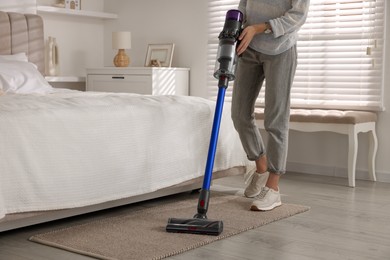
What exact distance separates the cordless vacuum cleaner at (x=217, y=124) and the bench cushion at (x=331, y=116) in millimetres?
1362

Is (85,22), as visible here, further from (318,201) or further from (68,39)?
(318,201)

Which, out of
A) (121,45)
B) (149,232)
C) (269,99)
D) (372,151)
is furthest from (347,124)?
(121,45)

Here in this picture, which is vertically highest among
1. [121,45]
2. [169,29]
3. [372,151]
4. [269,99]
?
[169,29]

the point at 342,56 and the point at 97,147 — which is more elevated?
the point at 342,56

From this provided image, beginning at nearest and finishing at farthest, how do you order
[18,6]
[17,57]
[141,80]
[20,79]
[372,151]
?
[20,79] < [372,151] < [17,57] < [18,6] < [141,80]

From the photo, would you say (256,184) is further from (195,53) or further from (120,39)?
(120,39)

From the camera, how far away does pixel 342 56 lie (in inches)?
179

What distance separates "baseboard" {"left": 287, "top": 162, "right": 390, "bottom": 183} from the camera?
4.43 metres

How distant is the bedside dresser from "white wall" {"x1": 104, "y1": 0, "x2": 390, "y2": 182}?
0.59 ft

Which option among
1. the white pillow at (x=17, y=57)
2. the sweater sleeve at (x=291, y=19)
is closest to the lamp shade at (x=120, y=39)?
the white pillow at (x=17, y=57)

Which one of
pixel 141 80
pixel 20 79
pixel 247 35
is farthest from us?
pixel 141 80

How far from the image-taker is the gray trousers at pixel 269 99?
3.15 meters

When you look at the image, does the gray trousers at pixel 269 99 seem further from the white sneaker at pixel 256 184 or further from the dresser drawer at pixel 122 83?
the dresser drawer at pixel 122 83

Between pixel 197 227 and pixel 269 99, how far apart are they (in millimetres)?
834
